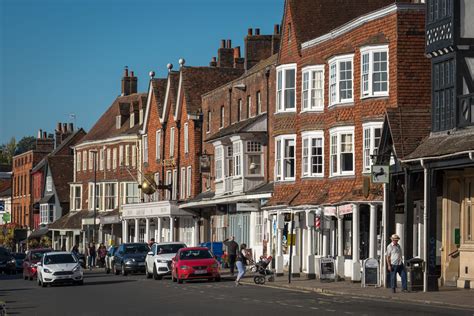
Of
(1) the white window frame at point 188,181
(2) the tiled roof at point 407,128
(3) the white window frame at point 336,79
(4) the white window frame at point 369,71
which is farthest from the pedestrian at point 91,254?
(2) the tiled roof at point 407,128

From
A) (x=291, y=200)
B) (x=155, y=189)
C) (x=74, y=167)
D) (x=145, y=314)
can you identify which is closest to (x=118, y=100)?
(x=74, y=167)

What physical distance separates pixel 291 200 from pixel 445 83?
16.6 meters

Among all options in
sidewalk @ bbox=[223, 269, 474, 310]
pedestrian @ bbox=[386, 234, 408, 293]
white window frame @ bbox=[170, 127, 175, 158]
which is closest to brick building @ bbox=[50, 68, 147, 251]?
white window frame @ bbox=[170, 127, 175, 158]

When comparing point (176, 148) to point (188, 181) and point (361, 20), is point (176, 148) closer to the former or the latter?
point (188, 181)

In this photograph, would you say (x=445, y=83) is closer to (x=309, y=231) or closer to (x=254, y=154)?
(x=309, y=231)

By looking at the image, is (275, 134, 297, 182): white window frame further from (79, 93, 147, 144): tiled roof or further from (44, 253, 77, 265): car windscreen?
(79, 93, 147, 144): tiled roof

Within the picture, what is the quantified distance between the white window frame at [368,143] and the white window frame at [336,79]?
195cm

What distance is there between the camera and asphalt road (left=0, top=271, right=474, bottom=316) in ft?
98.1

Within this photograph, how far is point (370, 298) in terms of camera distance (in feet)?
118

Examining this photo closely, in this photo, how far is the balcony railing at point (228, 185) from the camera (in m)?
67.1

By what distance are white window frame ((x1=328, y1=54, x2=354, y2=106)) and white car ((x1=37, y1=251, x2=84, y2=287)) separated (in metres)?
12.8

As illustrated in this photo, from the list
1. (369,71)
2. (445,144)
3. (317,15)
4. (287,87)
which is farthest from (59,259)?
(445,144)

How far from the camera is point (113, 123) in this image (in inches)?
4218

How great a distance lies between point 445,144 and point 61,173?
277ft
